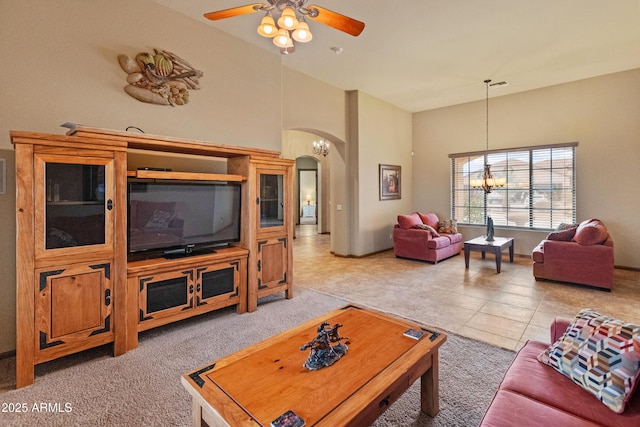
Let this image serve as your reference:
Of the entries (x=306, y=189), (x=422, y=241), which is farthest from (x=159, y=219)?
(x=306, y=189)

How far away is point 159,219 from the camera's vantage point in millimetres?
3166

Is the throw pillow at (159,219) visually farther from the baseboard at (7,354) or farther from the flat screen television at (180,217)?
the baseboard at (7,354)

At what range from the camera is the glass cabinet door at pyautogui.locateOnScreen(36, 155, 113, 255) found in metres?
2.34

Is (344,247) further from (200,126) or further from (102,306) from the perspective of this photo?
(102,306)

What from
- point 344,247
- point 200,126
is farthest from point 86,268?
point 344,247

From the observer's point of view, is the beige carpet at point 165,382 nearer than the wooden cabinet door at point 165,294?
Yes

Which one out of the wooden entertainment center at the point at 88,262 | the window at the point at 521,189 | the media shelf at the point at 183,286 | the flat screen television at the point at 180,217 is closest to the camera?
the wooden entertainment center at the point at 88,262

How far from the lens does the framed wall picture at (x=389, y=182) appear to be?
725cm

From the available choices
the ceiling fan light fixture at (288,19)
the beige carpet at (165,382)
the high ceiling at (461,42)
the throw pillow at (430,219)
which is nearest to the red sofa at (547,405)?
the beige carpet at (165,382)

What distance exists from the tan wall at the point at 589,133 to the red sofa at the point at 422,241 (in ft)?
3.81

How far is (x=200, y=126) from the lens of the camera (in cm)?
386

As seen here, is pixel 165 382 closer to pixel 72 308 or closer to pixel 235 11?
pixel 72 308

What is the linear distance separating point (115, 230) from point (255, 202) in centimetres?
149

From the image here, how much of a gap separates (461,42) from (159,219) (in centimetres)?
461
